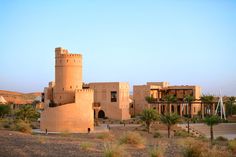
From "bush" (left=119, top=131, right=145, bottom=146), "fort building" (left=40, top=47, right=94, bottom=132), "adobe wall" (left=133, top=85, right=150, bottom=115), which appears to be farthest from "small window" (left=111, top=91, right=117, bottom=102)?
"bush" (left=119, top=131, right=145, bottom=146)

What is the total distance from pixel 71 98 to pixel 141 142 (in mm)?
19166

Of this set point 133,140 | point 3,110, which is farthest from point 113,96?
point 133,140

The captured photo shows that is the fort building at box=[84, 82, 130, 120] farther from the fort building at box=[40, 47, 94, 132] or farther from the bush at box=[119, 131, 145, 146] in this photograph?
the bush at box=[119, 131, 145, 146]

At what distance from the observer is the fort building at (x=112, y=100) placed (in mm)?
47656

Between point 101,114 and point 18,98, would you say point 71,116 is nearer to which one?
point 101,114

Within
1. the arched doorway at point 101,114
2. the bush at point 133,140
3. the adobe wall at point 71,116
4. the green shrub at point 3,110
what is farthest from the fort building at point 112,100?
the bush at point 133,140

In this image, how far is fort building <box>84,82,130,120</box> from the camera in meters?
47.7

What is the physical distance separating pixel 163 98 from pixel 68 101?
62.4ft

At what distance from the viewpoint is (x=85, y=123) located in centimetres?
3366

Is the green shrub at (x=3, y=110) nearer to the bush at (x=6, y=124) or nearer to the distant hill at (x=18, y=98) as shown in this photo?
the bush at (x=6, y=124)

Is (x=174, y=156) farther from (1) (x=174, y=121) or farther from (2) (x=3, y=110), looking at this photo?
(2) (x=3, y=110)

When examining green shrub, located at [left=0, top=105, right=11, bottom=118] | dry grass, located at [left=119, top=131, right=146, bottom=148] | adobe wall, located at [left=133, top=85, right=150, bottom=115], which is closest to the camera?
dry grass, located at [left=119, top=131, right=146, bottom=148]

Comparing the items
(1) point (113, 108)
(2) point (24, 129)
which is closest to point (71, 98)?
(2) point (24, 129)

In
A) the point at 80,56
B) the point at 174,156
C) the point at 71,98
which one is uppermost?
the point at 80,56
